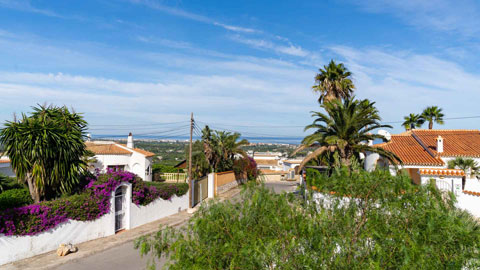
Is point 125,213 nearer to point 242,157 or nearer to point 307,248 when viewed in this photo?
point 307,248

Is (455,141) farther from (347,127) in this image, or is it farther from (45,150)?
(45,150)

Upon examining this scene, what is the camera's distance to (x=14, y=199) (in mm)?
12664

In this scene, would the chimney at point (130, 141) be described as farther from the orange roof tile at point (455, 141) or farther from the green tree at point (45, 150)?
the orange roof tile at point (455, 141)

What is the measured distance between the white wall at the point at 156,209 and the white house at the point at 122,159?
35.1 ft

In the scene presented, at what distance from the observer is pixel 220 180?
31453 millimetres

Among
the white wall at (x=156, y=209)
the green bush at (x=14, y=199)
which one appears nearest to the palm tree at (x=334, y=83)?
the white wall at (x=156, y=209)

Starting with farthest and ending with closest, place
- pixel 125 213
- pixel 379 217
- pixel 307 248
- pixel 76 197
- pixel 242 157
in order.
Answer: pixel 242 157 → pixel 125 213 → pixel 76 197 → pixel 379 217 → pixel 307 248

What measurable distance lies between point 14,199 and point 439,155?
27.6 meters

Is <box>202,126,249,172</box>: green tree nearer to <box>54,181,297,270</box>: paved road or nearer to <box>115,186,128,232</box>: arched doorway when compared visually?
<box>115,186,128,232</box>: arched doorway

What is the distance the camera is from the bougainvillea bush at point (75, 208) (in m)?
11.4

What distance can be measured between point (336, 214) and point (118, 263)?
10.0 meters

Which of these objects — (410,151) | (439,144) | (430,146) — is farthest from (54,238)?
(430,146)

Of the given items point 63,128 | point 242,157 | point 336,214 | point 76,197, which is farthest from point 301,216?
point 242,157

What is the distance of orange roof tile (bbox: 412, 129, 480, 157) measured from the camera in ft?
86.2
